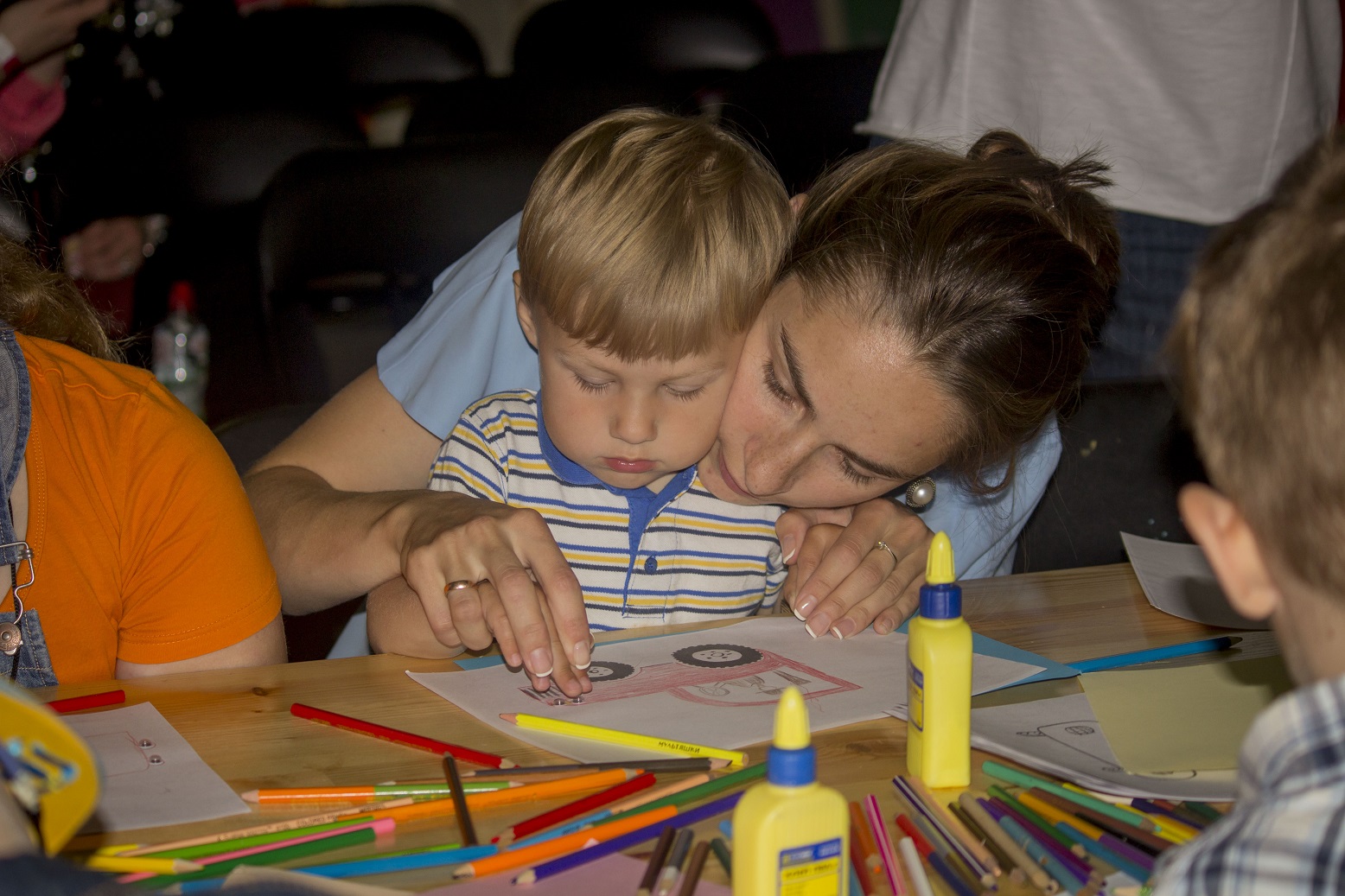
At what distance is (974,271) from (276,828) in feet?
2.50

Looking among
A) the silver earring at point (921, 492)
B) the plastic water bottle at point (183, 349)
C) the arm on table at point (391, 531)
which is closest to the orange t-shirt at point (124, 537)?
the arm on table at point (391, 531)

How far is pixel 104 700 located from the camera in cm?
93

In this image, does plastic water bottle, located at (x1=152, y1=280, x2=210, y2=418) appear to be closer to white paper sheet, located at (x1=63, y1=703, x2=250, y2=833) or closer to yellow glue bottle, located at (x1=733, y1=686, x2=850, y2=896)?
white paper sheet, located at (x1=63, y1=703, x2=250, y2=833)

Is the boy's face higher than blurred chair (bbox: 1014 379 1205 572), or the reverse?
the boy's face

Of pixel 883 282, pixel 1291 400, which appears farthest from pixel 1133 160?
pixel 1291 400

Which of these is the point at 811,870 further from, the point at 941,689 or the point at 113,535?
the point at 113,535

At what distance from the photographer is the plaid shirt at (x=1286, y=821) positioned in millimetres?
469

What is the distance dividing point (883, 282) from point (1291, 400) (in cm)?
66

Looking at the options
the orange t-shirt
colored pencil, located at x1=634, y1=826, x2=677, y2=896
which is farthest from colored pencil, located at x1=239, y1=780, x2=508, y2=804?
the orange t-shirt

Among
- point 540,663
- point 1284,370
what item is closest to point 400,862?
point 540,663

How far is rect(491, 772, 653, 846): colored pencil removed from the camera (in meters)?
0.72

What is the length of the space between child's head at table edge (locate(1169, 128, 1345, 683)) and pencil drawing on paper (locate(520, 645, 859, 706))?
447mm

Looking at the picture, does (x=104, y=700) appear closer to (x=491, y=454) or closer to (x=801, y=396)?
(x=491, y=454)

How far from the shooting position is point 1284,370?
1.67ft
